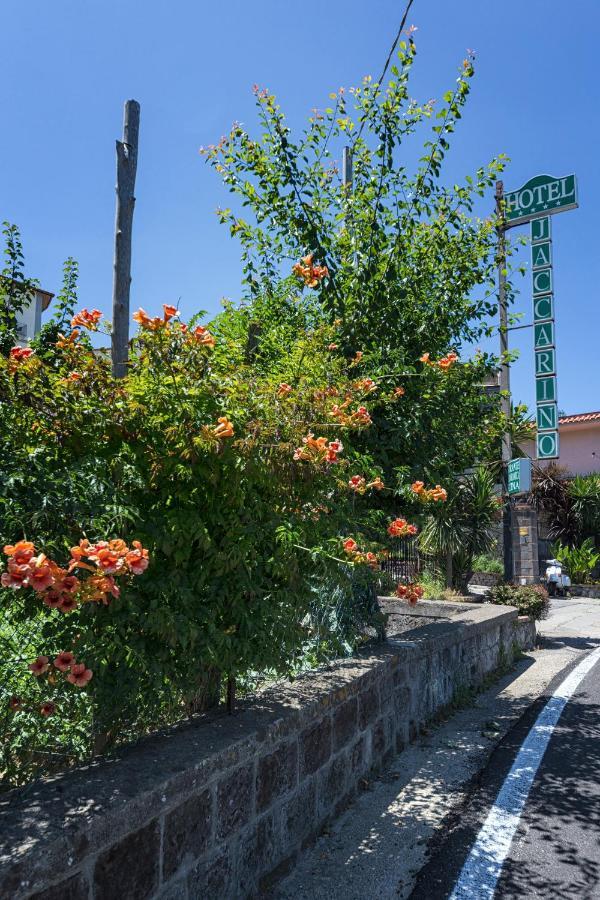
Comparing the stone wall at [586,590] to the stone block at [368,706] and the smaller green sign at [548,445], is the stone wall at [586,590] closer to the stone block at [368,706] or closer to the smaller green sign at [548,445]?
the smaller green sign at [548,445]

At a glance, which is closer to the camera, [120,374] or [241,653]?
[241,653]

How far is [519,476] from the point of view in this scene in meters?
11.3


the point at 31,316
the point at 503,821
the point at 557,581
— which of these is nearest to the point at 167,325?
the point at 503,821

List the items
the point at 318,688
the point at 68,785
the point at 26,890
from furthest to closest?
the point at 318,688 < the point at 68,785 < the point at 26,890

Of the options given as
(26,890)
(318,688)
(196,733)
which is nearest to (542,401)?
(318,688)

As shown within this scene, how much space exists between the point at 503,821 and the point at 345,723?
1070mm

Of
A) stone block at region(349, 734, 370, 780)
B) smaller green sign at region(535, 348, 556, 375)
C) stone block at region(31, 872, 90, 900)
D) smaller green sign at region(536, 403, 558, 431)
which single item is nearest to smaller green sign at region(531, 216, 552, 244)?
smaller green sign at region(535, 348, 556, 375)

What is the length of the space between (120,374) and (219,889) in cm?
247

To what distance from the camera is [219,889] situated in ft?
8.60

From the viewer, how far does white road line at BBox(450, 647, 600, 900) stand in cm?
308

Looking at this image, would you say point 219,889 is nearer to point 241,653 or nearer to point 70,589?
point 241,653

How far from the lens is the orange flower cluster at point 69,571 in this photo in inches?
74.9

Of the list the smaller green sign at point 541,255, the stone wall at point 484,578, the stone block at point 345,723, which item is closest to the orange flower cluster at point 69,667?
the stone block at point 345,723

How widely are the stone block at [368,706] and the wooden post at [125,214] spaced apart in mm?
2616
